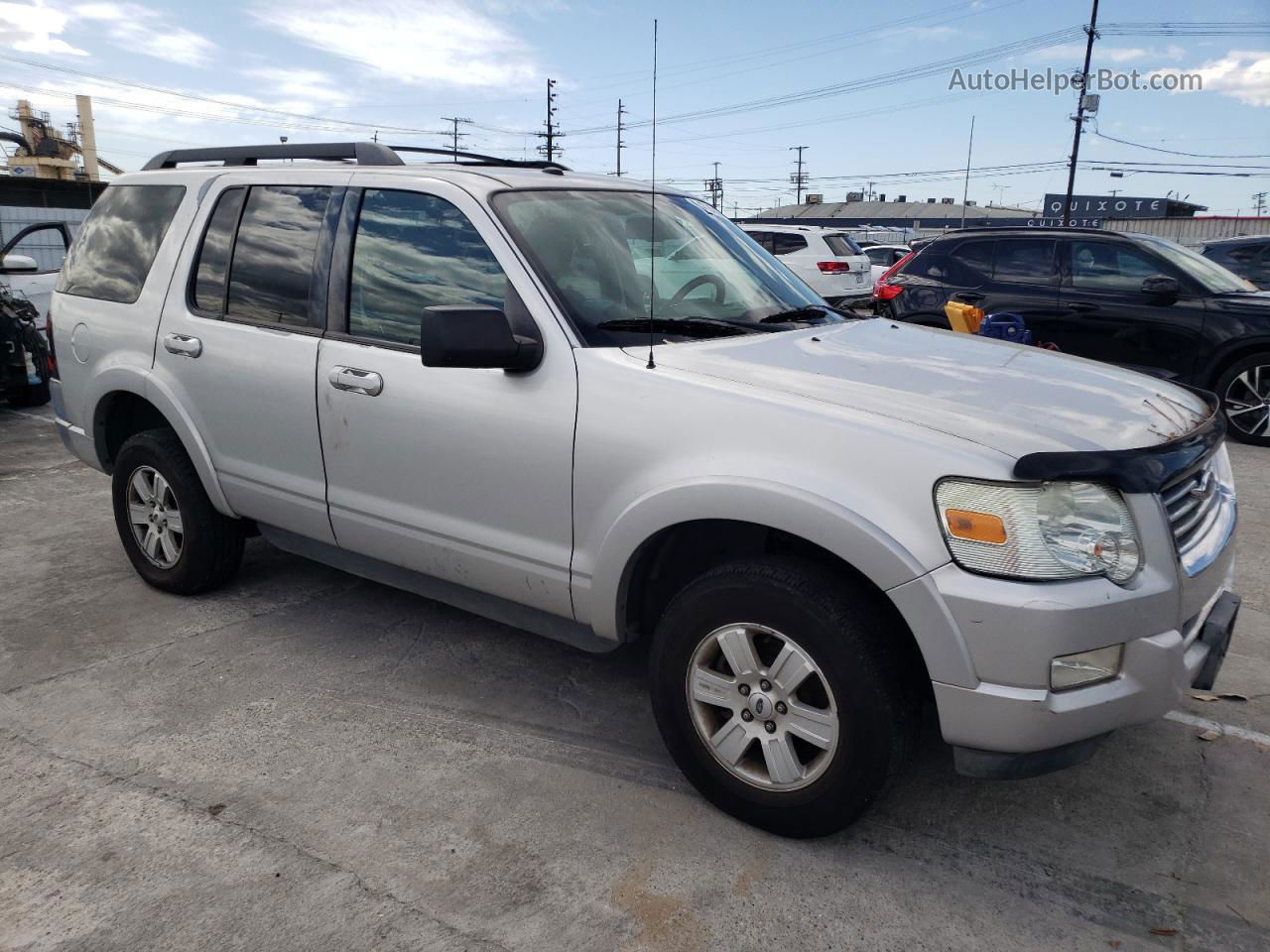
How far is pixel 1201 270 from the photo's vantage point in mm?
8406

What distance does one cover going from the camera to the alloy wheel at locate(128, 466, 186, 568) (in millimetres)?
4359

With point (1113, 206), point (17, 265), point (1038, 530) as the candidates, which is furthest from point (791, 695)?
point (1113, 206)

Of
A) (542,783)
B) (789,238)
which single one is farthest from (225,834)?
(789,238)

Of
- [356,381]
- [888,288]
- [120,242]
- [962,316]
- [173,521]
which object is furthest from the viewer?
[888,288]

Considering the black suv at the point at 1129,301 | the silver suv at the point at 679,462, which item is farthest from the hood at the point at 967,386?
the black suv at the point at 1129,301

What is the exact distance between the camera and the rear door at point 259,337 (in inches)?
146

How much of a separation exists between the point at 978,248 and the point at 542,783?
307 inches

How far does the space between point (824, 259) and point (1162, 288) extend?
7766 millimetres

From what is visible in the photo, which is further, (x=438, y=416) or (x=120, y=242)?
(x=120, y=242)

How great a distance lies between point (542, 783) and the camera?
9.93 feet

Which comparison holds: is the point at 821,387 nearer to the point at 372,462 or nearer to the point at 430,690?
the point at 372,462

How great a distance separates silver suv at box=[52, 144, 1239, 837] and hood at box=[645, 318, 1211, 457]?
17mm

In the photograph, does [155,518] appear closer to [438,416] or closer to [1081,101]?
[438,416]

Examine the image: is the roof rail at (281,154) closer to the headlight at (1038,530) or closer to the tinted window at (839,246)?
the headlight at (1038,530)
